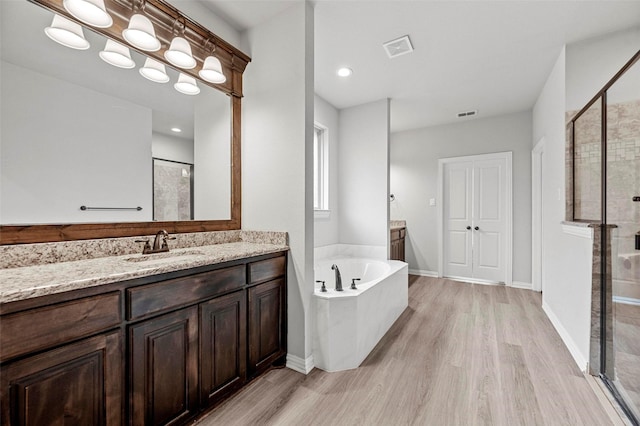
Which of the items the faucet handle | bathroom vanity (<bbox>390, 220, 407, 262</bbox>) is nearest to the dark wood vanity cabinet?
bathroom vanity (<bbox>390, 220, 407, 262</bbox>)

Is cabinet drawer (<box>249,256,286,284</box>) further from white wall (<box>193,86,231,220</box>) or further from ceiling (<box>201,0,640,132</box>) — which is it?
ceiling (<box>201,0,640,132</box>)

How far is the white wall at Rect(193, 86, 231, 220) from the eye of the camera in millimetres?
2107

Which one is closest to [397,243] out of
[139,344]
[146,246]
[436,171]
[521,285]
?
[436,171]

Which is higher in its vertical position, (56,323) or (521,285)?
(56,323)

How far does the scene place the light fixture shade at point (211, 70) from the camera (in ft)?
6.72

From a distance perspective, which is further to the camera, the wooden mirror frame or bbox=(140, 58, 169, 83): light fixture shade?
bbox=(140, 58, 169, 83): light fixture shade

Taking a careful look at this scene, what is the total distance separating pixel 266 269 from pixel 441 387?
1.39m

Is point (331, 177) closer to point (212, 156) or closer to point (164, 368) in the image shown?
point (212, 156)

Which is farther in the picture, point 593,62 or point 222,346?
point 593,62

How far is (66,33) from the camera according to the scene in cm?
147

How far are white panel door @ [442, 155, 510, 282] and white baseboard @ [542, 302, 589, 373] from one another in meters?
1.41

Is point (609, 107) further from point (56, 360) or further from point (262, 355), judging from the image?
point (56, 360)

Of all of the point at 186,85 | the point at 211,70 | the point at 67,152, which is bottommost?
the point at 67,152

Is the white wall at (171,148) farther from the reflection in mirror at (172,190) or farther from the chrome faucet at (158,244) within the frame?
the chrome faucet at (158,244)
